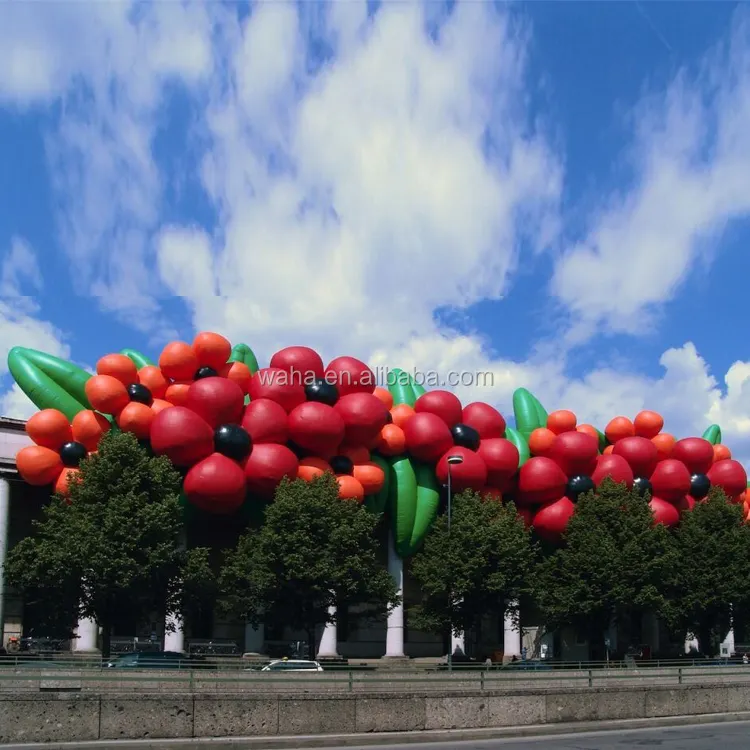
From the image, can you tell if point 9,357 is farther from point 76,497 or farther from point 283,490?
point 283,490

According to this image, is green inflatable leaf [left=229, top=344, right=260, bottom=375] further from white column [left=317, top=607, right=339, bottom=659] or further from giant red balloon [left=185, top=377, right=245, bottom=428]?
white column [left=317, top=607, right=339, bottom=659]

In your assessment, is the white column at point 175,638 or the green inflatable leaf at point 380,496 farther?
the green inflatable leaf at point 380,496

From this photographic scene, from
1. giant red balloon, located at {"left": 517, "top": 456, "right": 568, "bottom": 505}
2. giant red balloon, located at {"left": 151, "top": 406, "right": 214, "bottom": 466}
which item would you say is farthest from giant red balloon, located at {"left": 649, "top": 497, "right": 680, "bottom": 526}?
giant red balloon, located at {"left": 151, "top": 406, "right": 214, "bottom": 466}

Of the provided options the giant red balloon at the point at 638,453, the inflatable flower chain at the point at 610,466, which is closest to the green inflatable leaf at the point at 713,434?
the inflatable flower chain at the point at 610,466

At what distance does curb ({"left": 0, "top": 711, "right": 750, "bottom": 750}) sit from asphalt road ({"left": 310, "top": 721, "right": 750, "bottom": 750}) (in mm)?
217

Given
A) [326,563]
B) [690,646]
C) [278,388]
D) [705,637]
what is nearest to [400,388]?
[278,388]

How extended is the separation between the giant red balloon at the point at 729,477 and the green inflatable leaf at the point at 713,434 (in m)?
3.95

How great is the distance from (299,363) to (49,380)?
12.1 meters

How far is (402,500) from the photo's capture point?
47656 millimetres

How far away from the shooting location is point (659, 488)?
5466cm

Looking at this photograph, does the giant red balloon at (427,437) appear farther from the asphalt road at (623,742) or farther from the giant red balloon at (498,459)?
the asphalt road at (623,742)

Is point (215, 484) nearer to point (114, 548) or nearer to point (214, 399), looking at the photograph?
point (214, 399)

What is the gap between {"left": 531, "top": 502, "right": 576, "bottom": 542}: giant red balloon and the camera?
167ft

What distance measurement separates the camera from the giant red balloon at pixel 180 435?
39.5 m
